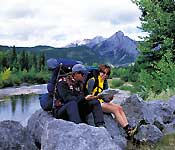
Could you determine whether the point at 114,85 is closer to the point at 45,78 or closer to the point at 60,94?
the point at 45,78

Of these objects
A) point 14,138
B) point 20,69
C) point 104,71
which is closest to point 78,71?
point 104,71

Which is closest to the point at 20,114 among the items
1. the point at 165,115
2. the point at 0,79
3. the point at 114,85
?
the point at 165,115

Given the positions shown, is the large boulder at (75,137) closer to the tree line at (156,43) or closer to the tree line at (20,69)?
the tree line at (156,43)

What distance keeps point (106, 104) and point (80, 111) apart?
2.36ft

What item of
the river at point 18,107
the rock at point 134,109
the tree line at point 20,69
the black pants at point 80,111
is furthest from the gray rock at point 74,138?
the tree line at point 20,69

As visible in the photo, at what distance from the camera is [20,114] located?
129 feet

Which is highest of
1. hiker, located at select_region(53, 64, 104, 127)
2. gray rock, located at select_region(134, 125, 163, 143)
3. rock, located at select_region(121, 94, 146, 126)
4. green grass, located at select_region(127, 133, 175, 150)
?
hiker, located at select_region(53, 64, 104, 127)

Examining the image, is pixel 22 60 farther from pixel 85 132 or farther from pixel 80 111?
pixel 85 132

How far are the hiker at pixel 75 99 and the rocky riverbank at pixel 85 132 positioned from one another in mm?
304

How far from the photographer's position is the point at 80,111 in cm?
1010

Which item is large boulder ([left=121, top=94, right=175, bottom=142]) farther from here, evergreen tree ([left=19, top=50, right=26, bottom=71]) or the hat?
evergreen tree ([left=19, top=50, right=26, bottom=71])

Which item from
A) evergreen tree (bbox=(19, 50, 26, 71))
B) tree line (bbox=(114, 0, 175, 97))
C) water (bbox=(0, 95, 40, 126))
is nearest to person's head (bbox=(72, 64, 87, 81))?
tree line (bbox=(114, 0, 175, 97))

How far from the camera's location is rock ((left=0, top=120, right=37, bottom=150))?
860cm

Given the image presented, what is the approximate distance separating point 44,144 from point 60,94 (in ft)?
6.70
